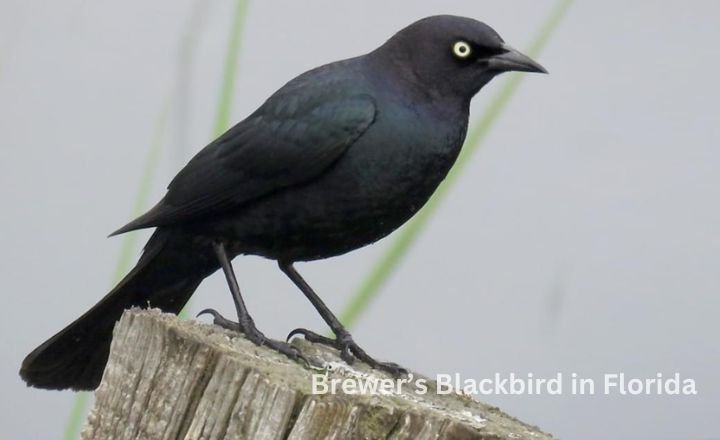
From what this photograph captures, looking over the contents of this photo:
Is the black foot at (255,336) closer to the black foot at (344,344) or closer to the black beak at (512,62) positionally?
the black foot at (344,344)

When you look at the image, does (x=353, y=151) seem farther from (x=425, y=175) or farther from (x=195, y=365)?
(x=195, y=365)

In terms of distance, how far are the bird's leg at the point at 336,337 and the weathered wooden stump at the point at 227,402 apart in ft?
1.24

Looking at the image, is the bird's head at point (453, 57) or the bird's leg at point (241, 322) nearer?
the bird's leg at point (241, 322)

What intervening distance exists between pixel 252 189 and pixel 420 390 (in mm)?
465

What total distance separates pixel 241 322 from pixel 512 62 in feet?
2.15

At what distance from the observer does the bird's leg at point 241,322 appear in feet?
6.70

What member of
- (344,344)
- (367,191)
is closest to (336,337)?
(344,344)

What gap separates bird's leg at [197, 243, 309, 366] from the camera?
204 centimetres

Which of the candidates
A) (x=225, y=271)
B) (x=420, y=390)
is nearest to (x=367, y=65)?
(x=225, y=271)

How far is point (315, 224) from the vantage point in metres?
2.16

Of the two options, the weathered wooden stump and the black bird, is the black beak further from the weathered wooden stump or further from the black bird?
the weathered wooden stump

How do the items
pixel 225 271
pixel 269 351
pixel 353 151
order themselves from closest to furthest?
pixel 269 351 < pixel 353 151 < pixel 225 271

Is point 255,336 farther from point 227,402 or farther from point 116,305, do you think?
point 227,402

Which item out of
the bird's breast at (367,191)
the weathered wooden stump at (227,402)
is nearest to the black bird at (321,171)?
the bird's breast at (367,191)
